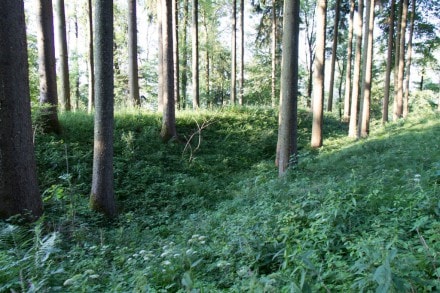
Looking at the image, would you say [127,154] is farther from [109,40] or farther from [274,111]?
[274,111]

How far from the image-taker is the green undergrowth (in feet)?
8.56

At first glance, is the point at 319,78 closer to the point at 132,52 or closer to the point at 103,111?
the point at 132,52

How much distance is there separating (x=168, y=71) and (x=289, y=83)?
5.09 meters

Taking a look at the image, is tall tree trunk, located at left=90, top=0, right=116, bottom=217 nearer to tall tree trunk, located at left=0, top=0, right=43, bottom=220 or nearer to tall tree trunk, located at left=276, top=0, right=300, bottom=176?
tall tree trunk, located at left=0, top=0, right=43, bottom=220

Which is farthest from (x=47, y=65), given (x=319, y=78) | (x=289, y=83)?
(x=319, y=78)

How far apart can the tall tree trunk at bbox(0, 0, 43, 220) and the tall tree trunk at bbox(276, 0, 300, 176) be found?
557 centimetres

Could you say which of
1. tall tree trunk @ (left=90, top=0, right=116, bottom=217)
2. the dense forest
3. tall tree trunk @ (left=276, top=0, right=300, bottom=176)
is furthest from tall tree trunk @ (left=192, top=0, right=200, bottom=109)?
tall tree trunk @ (left=90, top=0, right=116, bottom=217)

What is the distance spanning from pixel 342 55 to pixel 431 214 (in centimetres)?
3829

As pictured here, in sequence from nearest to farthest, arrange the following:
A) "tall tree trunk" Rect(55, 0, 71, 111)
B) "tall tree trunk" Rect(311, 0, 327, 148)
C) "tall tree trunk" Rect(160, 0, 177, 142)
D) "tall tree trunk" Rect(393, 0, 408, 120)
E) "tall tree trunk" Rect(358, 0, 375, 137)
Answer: "tall tree trunk" Rect(160, 0, 177, 142)
"tall tree trunk" Rect(55, 0, 71, 111)
"tall tree trunk" Rect(311, 0, 327, 148)
"tall tree trunk" Rect(358, 0, 375, 137)
"tall tree trunk" Rect(393, 0, 408, 120)

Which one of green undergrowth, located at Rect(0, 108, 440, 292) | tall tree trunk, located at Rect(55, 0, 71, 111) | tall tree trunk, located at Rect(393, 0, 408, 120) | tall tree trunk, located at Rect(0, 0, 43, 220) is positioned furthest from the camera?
tall tree trunk, located at Rect(393, 0, 408, 120)

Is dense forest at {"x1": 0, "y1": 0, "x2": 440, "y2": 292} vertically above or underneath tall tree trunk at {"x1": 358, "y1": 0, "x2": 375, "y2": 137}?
A: underneath

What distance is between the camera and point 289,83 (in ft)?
26.2

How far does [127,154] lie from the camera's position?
9875 millimetres

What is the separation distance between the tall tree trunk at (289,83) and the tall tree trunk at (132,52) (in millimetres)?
7770
